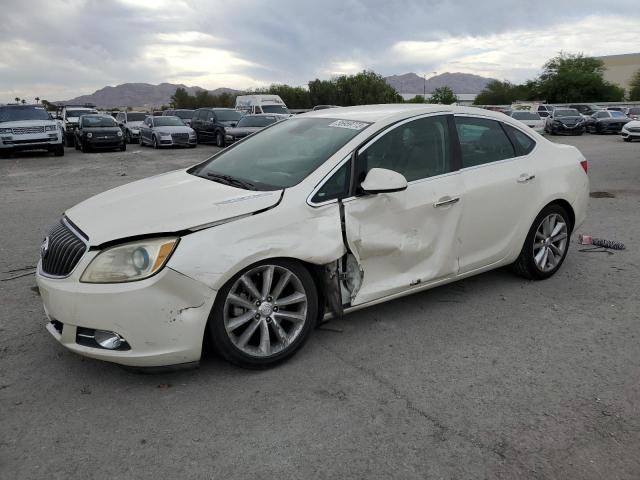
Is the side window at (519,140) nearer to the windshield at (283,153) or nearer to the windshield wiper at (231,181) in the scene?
the windshield at (283,153)

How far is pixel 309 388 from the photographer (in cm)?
327

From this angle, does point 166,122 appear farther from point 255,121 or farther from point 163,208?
point 163,208

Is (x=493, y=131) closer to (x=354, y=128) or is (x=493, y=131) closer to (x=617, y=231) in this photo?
(x=354, y=128)

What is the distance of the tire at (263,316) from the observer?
3.26 meters

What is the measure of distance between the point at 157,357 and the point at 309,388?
0.90 m

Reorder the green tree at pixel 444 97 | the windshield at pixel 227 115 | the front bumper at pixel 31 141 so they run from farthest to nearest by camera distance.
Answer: the green tree at pixel 444 97 < the windshield at pixel 227 115 < the front bumper at pixel 31 141

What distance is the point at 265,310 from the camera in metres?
3.42

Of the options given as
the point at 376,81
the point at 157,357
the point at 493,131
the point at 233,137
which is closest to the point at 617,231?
the point at 493,131

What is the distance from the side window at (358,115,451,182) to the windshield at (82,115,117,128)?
68.3 ft

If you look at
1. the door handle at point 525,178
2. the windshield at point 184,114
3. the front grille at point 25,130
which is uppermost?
the windshield at point 184,114

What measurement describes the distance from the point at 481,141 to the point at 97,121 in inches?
837

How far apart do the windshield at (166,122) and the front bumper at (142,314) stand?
72.9ft

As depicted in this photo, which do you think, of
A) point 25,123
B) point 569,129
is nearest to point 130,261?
point 25,123

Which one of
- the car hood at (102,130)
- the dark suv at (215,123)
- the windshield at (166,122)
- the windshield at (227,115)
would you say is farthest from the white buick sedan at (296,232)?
the windshield at (166,122)
